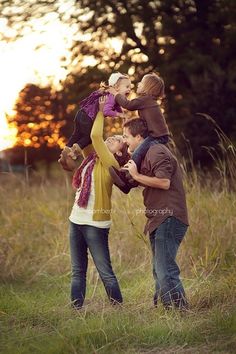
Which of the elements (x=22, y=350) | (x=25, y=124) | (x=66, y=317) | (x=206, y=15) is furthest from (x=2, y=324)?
(x=25, y=124)

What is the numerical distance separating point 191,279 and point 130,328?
4.60 ft

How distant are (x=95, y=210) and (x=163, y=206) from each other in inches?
18.9

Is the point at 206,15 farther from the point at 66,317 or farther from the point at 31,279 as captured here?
the point at 66,317

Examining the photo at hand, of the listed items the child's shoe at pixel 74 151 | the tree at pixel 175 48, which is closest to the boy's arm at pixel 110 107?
the child's shoe at pixel 74 151

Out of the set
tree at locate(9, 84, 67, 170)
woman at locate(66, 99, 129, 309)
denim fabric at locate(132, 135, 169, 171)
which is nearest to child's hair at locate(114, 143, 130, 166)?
woman at locate(66, 99, 129, 309)

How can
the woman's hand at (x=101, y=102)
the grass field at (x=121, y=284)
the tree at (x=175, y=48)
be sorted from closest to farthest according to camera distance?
1. the grass field at (x=121, y=284)
2. the woman's hand at (x=101, y=102)
3. the tree at (x=175, y=48)

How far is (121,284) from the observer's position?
245 inches

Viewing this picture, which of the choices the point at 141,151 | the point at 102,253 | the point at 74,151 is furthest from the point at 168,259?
the point at 74,151

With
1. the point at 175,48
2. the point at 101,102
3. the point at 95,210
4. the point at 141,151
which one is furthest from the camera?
the point at 175,48

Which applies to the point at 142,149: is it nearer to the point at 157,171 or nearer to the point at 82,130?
the point at 157,171

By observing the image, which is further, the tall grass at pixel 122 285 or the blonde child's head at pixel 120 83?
the blonde child's head at pixel 120 83

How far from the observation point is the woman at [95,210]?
475cm

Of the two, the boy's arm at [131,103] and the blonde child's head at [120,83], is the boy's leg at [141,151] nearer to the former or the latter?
the boy's arm at [131,103]

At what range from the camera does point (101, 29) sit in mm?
14062
